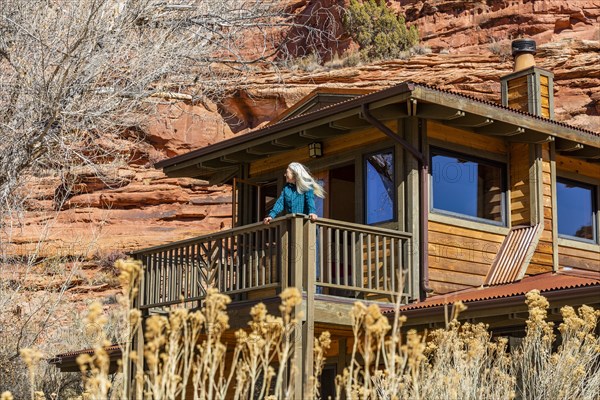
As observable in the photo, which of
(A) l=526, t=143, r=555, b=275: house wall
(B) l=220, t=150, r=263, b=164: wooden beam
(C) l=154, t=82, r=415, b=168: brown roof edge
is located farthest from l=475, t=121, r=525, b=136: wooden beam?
(B) l=220, t=150, r=263, b=164: wooden beam

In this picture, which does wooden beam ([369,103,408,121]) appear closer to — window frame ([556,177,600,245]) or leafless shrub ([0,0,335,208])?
leafless shrub ([0,0,335,208])

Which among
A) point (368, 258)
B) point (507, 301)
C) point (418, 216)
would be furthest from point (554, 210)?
point (507, 301)

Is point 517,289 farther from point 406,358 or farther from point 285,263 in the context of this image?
point 406,358

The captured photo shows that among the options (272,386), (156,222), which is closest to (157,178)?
(156,222)

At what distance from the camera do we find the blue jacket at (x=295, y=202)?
12.2 m

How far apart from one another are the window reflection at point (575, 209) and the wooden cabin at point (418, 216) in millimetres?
24

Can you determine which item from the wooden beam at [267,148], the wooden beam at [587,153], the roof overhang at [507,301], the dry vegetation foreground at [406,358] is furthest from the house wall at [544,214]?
the wooden beam at [267,148]

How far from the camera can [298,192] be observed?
1217cm

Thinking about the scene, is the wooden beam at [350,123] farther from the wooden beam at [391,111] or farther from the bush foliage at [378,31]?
the bush foliage at [378,31]

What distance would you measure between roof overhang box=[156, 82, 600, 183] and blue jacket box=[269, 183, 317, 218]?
1444 mm

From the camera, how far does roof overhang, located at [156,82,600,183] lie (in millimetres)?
12633

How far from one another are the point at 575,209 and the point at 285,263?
5.50 metres

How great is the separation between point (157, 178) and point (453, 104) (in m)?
21.1

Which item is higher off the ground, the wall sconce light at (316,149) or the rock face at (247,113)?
the rock face at (247,113)
